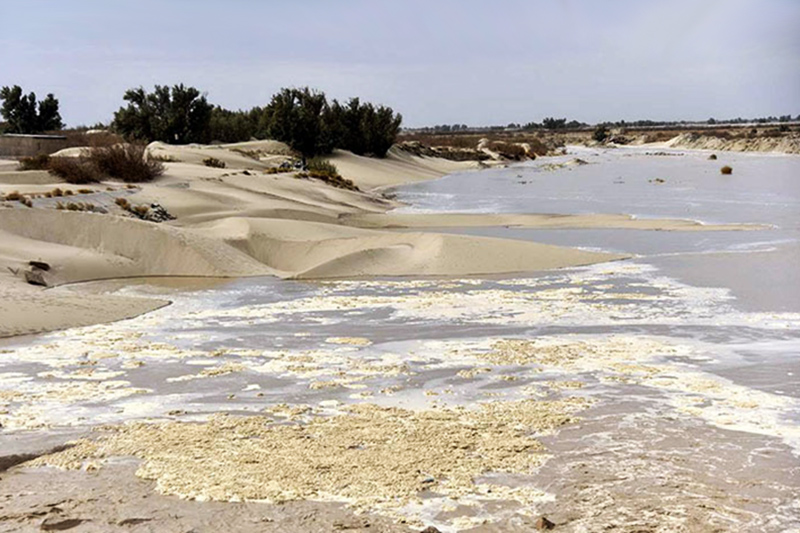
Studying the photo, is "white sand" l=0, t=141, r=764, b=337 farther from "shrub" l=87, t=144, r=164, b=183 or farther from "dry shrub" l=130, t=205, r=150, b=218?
"shrub" l=87, t=144, r=164, b=183

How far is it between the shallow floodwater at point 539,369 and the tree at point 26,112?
33.6 meters

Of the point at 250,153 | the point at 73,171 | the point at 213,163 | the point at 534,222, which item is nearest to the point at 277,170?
the point at 213,163

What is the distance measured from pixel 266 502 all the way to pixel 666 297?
26.1 feet

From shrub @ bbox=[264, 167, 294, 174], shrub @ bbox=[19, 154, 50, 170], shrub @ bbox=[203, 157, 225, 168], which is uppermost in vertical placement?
shrub @ bbox=[19, 154, 50, 170]

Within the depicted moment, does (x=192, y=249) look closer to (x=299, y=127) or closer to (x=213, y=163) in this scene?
(x=213, y=163)

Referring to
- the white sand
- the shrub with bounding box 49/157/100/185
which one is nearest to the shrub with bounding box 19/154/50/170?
the shrub with bounding box 49/157/100/185

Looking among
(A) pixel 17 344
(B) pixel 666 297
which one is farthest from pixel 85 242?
(B) pixel 666 297

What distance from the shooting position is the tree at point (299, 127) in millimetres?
41938

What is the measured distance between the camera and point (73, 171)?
65.8 ft

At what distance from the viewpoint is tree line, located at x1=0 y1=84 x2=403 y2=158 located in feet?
129

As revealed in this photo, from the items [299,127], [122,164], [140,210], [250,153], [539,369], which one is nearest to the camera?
[539,369]

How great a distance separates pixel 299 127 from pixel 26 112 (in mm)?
12997

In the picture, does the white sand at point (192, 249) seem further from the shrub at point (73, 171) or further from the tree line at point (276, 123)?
the tree line at point (276, 123)

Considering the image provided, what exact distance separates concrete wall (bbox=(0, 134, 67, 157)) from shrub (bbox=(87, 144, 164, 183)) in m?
9.44
